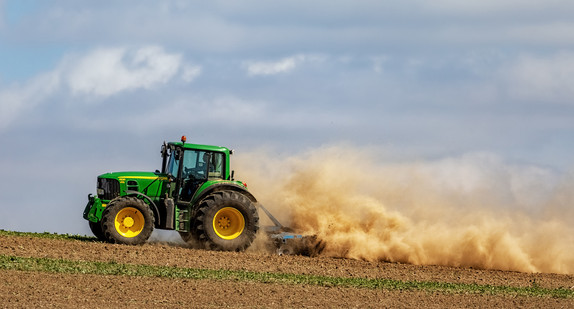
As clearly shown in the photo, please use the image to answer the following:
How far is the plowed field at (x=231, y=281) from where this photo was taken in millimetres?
17766

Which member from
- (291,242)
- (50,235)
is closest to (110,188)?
(50,235)

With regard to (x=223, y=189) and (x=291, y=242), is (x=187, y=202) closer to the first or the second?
(x=223, y=189)

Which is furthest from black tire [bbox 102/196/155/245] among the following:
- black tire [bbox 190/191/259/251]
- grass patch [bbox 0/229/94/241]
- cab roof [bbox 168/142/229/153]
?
grass patch [bbox 0/229/94/241]

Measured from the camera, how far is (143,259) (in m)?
22.0

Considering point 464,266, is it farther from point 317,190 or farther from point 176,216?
point 176,216

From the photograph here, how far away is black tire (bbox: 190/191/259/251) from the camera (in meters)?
24.1

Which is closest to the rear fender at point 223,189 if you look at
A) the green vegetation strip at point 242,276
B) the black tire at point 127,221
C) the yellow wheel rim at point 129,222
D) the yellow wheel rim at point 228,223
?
the yellow wheel rim at point 228,223

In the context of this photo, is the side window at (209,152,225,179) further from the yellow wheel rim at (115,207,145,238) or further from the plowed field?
the yellow wheel rim at (115,207,145,238)

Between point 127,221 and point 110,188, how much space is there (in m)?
1.26

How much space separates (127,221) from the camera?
2398cm

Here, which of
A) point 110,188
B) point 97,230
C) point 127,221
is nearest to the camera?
point 127,221

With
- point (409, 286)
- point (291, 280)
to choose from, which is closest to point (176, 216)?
point (291, 280)

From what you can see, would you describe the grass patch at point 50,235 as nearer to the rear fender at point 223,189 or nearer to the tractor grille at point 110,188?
the tractor grille at point 110,188

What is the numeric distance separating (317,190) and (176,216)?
4889mm
